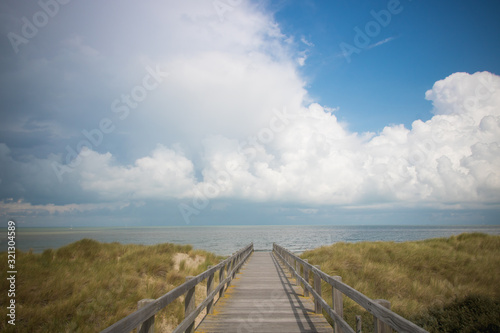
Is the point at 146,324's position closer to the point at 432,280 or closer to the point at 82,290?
the point at 82,290

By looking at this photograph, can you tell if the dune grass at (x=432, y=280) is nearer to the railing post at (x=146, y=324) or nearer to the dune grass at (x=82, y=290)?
the railing post at (x=146, y=324)

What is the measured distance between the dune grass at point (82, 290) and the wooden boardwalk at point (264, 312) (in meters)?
1.77

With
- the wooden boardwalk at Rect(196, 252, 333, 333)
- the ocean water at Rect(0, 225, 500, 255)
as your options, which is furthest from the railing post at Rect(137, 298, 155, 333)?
the ocean water at Rect(0, 225, 500, 255)

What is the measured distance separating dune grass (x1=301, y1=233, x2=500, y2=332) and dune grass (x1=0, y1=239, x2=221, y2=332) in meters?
5.89

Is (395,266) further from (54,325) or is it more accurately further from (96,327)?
(54,325)

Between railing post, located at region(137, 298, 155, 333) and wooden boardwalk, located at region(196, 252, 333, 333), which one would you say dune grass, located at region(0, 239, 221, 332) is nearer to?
wooden boardwalk, located at region(196, 252, 333, 333)

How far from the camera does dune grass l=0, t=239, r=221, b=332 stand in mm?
6578

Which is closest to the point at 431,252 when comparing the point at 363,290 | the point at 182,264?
the point at 363,290

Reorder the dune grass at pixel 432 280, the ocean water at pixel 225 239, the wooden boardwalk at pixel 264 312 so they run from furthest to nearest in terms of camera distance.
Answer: the ocean water at pixel 225 239, the dune grass at pixel 432 280, the wooden boardwalk at pixel 264 312

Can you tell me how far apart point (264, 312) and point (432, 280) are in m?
8.92

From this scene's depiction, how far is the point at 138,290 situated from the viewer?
8.98 meters

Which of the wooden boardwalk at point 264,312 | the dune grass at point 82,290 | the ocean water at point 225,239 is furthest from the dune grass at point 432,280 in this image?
the ocean water at point 225,239

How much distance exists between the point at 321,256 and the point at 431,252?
5.88m

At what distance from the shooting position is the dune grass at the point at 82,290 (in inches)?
259
